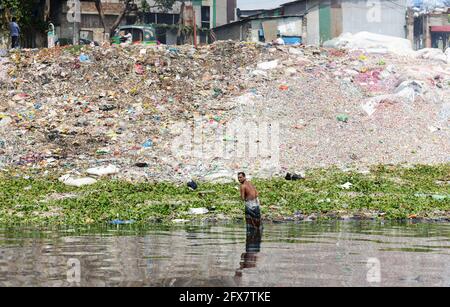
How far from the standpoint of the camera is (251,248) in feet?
43.9

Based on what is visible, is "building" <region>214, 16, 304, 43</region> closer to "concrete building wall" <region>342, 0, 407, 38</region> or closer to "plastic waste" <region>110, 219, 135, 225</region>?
"concrete building wall" <region>342, 0, 407, 38</region>

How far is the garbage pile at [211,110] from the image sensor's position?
23156 millimetres

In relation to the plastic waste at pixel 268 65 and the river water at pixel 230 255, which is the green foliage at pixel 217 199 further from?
the plastic waste at pixel 268 65

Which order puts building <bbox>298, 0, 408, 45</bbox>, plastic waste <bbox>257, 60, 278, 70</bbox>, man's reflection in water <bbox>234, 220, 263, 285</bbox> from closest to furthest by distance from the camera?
man's reflection in water <bbox>234, 220, 263, 285</bbox>
plastic waste <bbox>257, 60, 278, 70</bbox>
building <bbox>298, 0, 408, 45</bbox>

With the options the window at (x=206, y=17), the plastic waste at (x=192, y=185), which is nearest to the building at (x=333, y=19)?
the window at (x=206, y=17)

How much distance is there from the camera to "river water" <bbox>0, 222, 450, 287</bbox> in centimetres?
1056

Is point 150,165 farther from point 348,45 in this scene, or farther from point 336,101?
point 348,45

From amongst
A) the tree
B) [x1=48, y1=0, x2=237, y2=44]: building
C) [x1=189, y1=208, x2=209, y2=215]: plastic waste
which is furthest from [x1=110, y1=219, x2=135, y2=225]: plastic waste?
[x1=48, y1=0, x2=237, y2=44]: building

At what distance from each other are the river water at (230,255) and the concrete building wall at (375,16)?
2447 centimetres

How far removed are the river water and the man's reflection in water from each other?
0.6 inches

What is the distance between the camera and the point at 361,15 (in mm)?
40375

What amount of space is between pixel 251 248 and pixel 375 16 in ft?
96.1

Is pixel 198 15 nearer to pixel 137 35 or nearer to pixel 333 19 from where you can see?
pixel 137 35
